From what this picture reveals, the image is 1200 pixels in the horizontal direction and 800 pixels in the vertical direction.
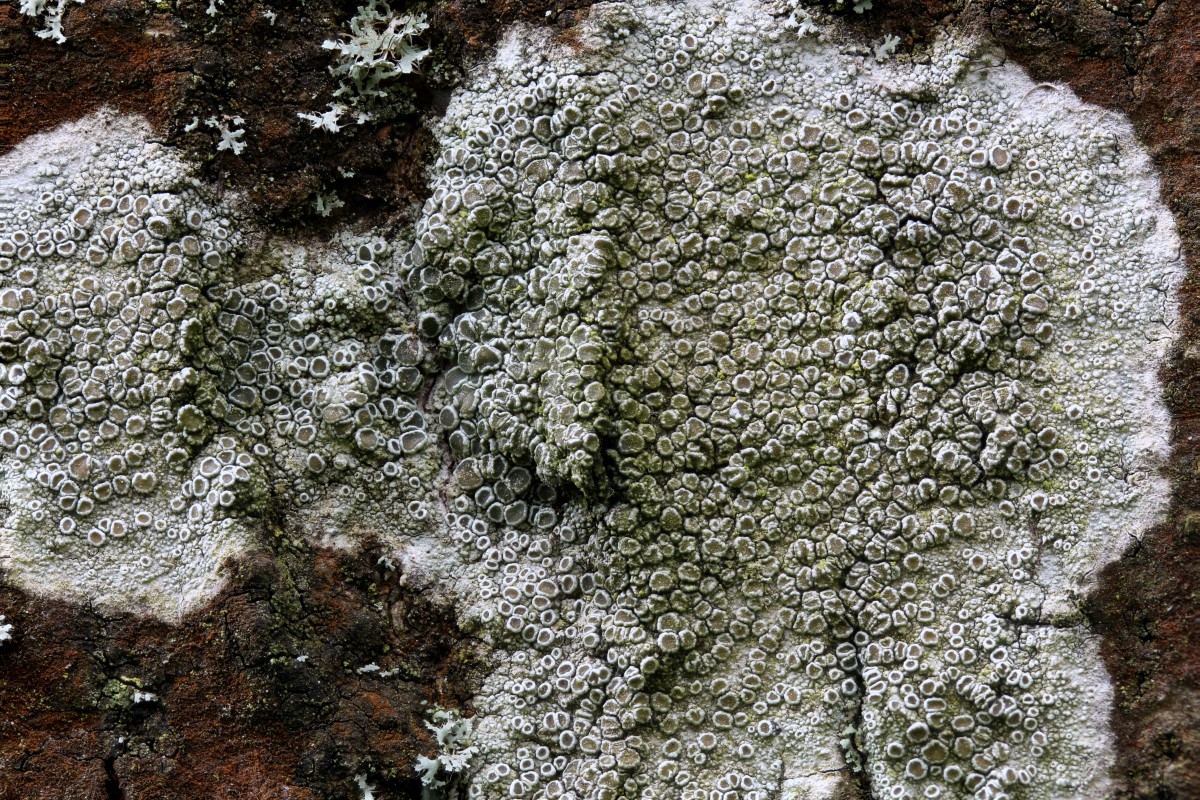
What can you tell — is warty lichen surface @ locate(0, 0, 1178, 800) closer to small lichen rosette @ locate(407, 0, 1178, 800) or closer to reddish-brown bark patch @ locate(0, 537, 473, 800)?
small lichen rosette @ locate(407, 0, 1178, 800)

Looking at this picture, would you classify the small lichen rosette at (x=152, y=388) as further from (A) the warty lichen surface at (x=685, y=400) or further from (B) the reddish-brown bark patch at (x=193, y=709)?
(B) the reddish-brown bark patch at (x=193, y=709)

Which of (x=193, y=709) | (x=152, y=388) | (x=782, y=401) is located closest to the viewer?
(x=193, y=709)

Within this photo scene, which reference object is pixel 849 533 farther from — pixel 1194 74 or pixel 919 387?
pixel 1194 74

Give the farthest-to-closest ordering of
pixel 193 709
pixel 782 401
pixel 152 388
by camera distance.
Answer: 1. pixel 782 401
2. pixel 152 388
3. pixel 193 709

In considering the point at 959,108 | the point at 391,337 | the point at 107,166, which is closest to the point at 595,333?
the point at 391,337

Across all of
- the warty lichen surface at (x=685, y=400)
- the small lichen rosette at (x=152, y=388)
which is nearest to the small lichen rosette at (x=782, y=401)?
the warty lichen surface at (x=685, y=400)

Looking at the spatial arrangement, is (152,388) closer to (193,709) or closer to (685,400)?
(193,709)

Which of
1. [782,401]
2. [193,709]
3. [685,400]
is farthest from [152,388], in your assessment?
[782,401]
